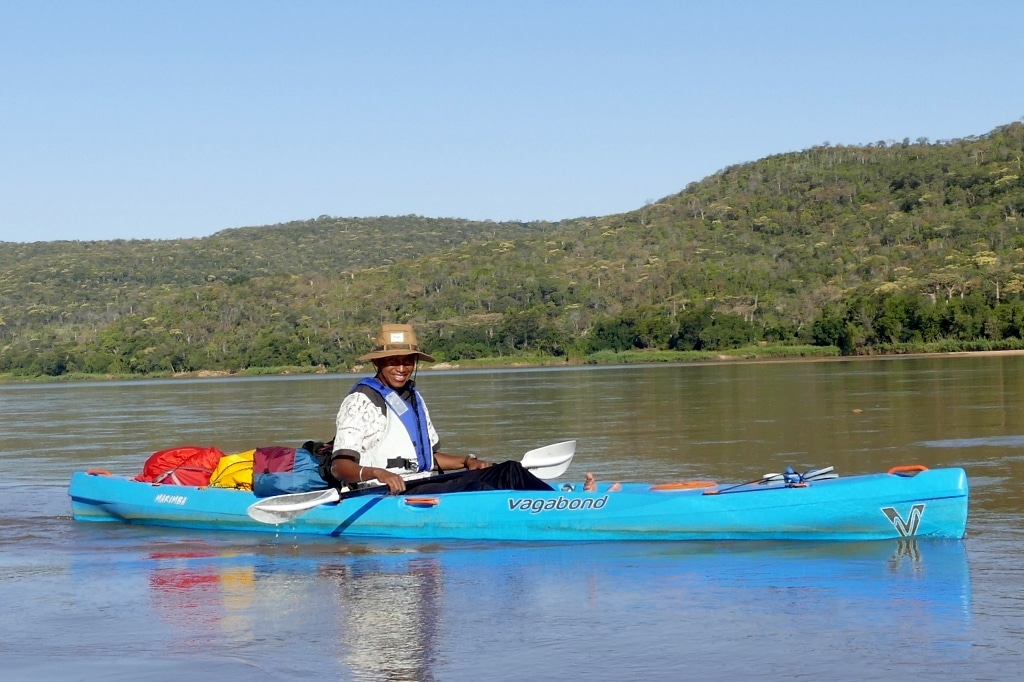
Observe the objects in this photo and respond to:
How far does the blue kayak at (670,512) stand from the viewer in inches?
365

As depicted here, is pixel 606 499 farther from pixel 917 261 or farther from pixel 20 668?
pixel 917 261

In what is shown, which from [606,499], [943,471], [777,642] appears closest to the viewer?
[777,642]

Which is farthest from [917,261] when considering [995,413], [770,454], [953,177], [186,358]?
[770,454]

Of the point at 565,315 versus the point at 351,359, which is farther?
the point at 565,315

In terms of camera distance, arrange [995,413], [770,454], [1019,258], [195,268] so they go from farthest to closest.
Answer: [195,268] → [1019,258] → [995,413] → [770,454]

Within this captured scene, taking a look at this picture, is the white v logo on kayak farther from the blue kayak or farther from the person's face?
the person's face

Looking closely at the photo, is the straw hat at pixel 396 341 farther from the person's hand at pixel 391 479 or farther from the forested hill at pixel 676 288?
the forested hill at pixel 676 288

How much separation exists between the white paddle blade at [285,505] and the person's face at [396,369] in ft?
Answer: 3.59

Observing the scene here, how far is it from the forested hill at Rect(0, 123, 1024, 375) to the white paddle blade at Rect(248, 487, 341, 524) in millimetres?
66239

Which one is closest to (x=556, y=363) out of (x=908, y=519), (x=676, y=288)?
(x=676, y=288)

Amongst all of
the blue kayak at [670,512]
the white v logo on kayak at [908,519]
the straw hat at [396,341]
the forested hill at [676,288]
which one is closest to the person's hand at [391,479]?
the blue kayak at [670,512]

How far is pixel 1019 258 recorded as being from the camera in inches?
3688

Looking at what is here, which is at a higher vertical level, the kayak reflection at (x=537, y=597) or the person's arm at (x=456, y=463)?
the person's arm at (x=456, y=463)

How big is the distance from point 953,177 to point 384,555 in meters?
125
